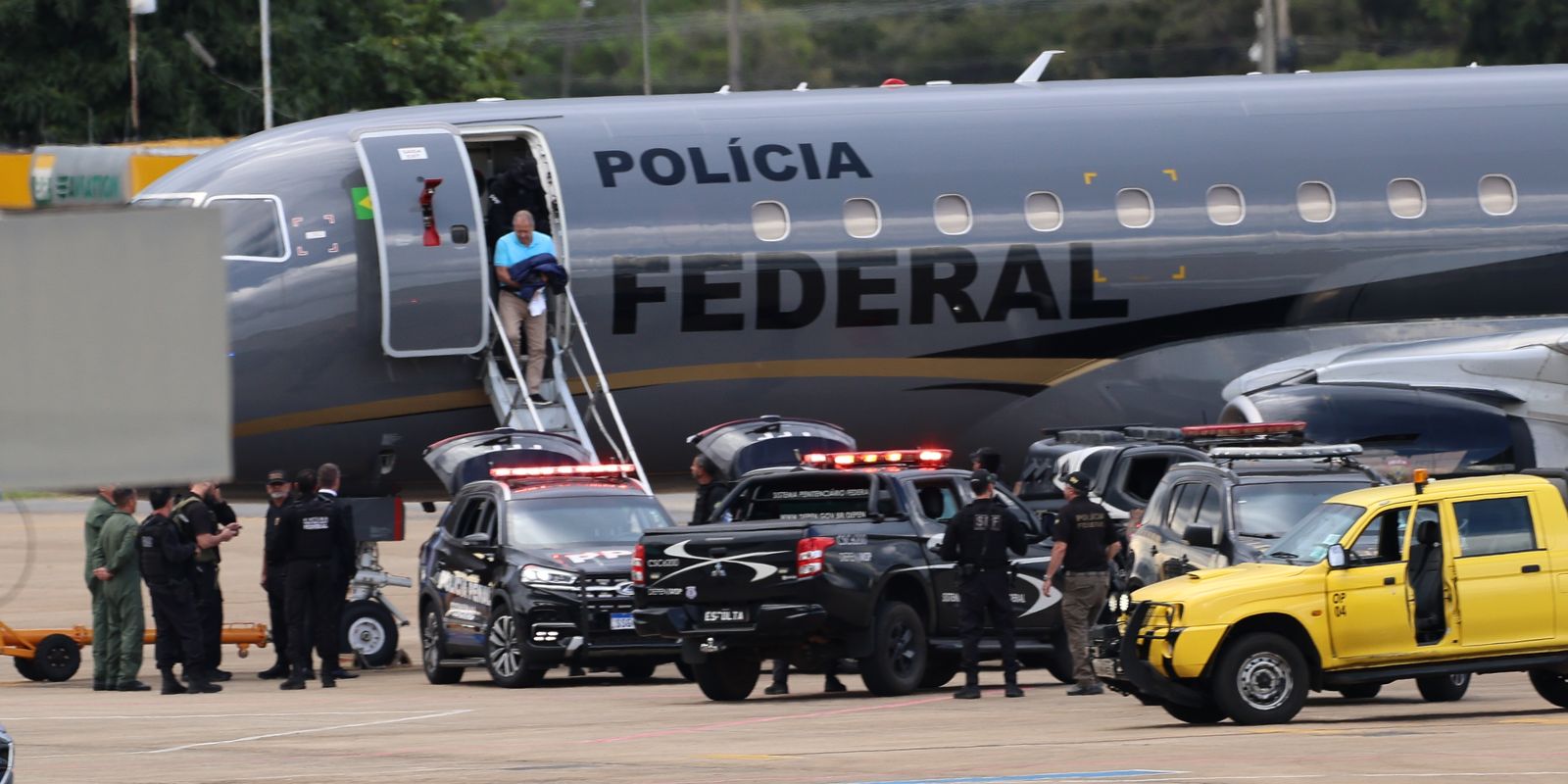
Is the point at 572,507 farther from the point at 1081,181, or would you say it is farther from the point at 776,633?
the point at 1081,181

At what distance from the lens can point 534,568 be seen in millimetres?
19594

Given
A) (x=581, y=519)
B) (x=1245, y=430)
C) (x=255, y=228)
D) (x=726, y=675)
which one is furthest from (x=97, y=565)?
(x=1245, y=430)

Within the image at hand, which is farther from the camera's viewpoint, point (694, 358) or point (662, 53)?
point (662, 53)

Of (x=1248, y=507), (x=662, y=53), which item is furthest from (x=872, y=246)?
(x=662, y=53)

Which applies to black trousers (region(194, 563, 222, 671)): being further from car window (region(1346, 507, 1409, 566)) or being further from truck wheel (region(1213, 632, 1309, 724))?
car window (region(1346, 507, 1409, 566))

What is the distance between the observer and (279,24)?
5272 centimetres

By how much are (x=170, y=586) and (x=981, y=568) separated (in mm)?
7508

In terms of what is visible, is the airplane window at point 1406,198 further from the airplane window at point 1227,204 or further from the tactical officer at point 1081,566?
the tactical officer at point 1081,566

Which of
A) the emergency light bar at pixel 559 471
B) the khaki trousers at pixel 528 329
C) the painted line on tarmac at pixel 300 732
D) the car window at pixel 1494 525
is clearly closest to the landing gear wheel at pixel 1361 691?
the car window at pixel 1494 525

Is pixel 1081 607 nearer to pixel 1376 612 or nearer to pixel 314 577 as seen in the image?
pixel 1376 612

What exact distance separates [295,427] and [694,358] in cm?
389

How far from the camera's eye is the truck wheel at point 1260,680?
14.0 metres

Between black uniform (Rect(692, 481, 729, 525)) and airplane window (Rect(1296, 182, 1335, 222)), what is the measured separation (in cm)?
675

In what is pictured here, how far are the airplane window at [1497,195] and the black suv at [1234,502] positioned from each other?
558cm
